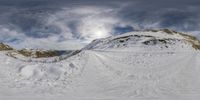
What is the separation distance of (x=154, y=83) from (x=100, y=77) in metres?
3.85

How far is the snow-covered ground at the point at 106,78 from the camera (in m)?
19.7

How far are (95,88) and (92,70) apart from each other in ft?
14.3

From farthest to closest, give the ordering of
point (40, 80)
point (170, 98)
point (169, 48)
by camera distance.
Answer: point (169, 48)
point (40, 80)
point (170, 98)

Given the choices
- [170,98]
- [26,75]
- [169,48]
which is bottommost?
[170,98]

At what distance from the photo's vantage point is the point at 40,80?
2348 centimetres

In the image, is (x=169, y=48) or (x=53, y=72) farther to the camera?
(x=169, y=48)

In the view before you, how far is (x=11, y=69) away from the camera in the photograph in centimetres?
2538

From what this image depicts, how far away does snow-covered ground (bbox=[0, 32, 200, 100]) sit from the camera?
19.7m

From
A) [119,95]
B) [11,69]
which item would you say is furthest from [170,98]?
[11,69]

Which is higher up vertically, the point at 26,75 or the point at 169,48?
the point at 169,48

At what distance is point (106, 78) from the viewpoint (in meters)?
23.9

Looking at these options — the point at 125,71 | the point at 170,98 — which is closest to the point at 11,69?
the point at 125,71

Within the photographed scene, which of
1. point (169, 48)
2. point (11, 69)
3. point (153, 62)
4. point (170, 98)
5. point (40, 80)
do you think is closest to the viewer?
point (170, 98)

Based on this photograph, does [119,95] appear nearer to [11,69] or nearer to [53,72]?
[53,72]
